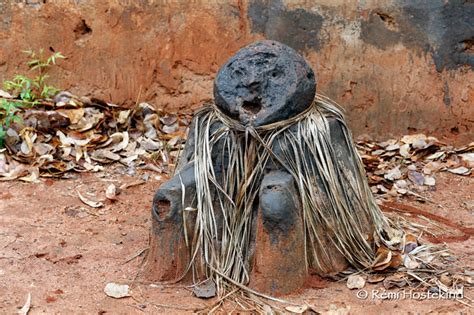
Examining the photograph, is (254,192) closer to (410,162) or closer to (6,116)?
(410,162)

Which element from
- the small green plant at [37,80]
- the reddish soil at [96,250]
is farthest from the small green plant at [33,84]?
the reddish soil at [96,250]

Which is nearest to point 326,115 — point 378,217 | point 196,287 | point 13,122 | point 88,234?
point 378,217

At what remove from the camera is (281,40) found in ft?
17.2

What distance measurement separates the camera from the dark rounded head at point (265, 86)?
3562mm

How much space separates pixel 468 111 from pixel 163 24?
1.93 metres

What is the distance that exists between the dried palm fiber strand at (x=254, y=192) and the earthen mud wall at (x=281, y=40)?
165 cm

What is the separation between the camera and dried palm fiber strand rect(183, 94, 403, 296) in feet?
11.5

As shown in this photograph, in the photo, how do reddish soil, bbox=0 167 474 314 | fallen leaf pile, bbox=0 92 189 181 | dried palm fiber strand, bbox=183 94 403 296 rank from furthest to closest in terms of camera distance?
fallen leaf pile, bbox=0 92 189 181
dried palm fiber strand, bbox=183 94 403 296
reddish soil, bbox=0 167 474 314

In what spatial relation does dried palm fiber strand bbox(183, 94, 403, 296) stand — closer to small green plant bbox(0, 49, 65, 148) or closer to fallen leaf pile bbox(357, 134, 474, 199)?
fallen leaf pile bbox(357, 134, 474, 199)

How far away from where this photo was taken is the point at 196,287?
11.4 ft

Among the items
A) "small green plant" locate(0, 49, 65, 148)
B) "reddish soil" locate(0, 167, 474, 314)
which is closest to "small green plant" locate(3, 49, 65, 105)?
"small green plant" locate(0, 49, 65, 148)

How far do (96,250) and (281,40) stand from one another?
6.54 feet

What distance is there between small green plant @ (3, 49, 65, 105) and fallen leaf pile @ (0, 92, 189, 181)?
0.09m

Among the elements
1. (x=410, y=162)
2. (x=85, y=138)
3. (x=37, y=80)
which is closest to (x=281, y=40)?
(x=410, y=162)
